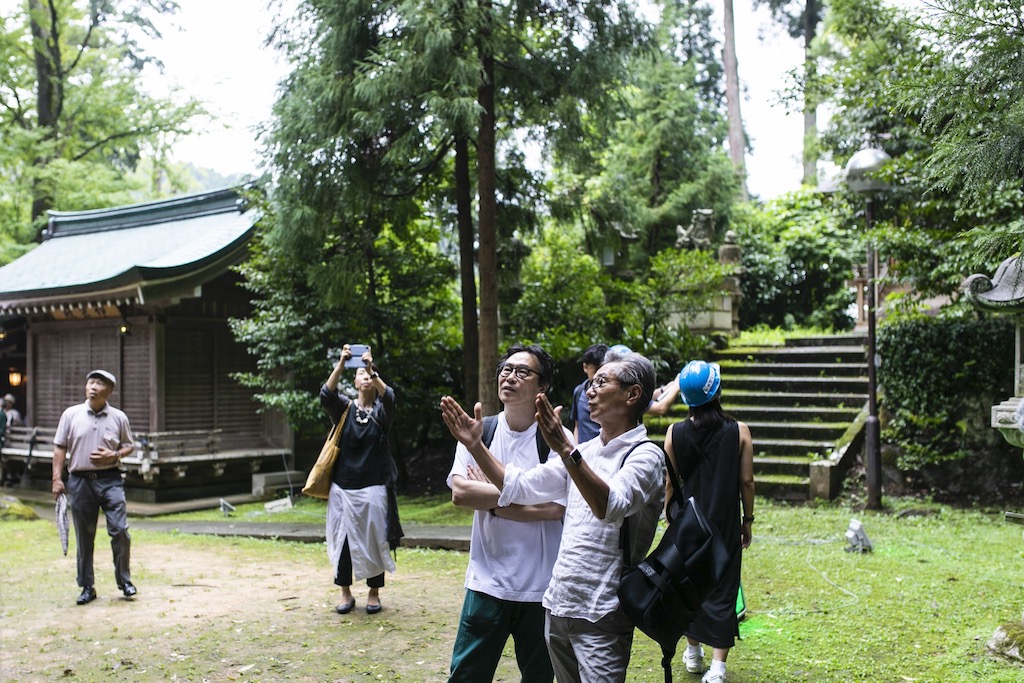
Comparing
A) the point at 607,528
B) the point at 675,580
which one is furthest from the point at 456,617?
the point at 675,580

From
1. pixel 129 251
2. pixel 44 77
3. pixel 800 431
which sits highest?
pixel 44 77

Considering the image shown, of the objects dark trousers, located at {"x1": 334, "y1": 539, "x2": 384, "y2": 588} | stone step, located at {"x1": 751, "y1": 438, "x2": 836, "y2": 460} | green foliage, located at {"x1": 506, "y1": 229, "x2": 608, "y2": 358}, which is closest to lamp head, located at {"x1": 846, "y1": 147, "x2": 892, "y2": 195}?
stone step, located at {"x1": 751, "y1": 438, "x2": 836, "y2": 460}

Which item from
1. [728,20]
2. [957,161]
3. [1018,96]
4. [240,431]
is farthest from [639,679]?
[728,20]

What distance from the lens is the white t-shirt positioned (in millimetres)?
3340

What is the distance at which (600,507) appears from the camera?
2762 mm

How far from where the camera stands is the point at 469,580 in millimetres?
3465

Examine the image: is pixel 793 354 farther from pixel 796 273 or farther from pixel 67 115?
pixel 67 115

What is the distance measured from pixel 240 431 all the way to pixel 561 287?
639cm

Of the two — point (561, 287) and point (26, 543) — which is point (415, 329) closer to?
point (561, 287)

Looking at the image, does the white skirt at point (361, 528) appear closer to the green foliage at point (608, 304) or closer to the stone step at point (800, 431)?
the green foliage at point (608, 304)

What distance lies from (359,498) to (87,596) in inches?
99.5

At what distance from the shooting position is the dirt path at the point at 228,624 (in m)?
5.04

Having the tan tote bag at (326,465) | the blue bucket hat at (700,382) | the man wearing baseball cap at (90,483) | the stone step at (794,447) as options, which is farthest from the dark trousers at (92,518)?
the stone step at (794,447)

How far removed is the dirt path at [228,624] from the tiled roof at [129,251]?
5647 millimetres
